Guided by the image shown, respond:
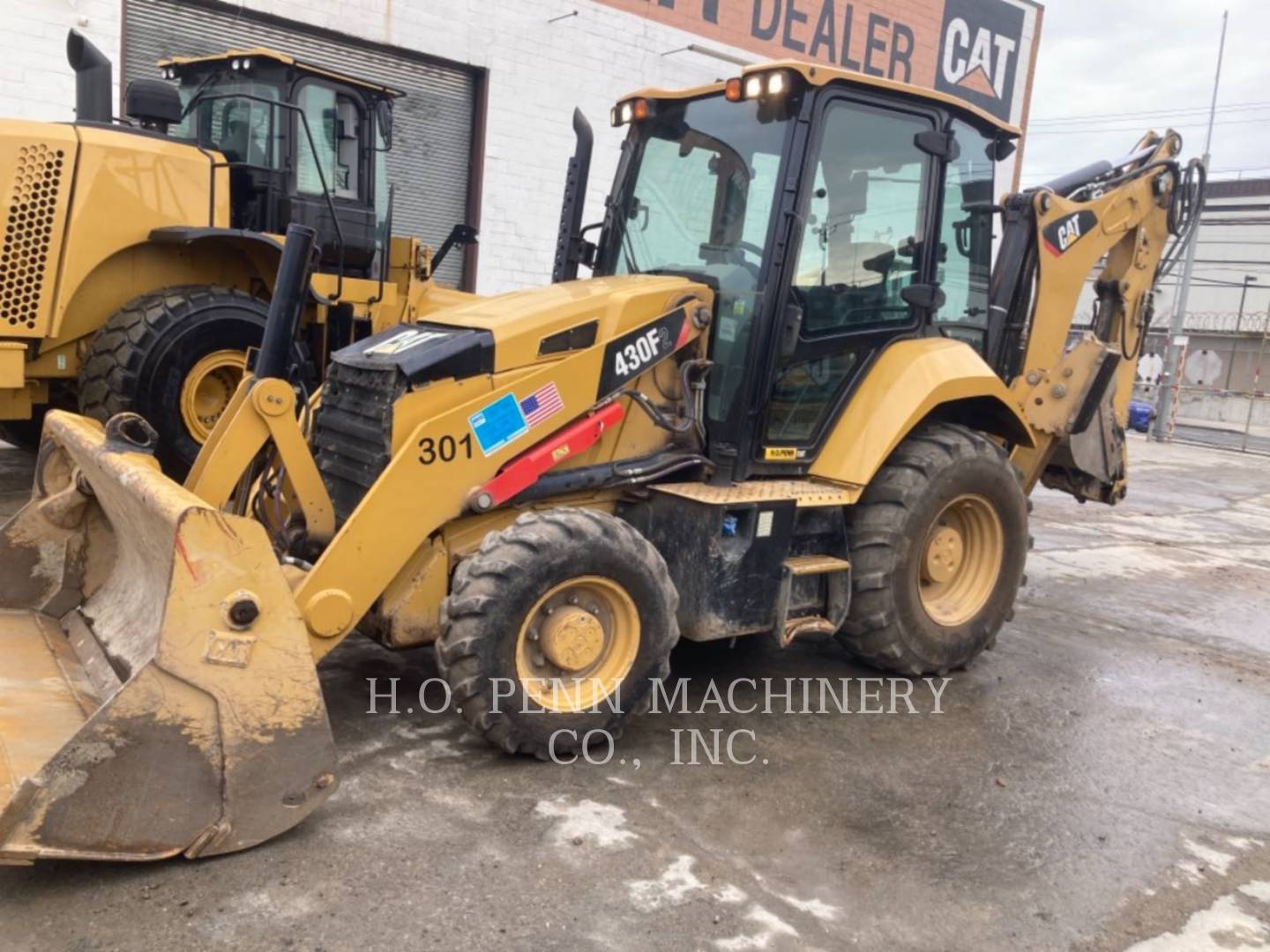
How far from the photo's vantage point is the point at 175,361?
663 cm

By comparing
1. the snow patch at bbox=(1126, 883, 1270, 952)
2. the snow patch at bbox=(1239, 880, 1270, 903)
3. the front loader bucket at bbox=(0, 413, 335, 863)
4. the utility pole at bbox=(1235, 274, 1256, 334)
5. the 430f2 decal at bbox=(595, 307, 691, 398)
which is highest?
the utility pole at bbox=(1235, 274, 1256, 334)

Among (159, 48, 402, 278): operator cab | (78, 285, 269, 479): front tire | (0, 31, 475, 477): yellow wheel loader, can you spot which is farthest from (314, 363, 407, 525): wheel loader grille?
(159, 48, 402, 278): operator cab

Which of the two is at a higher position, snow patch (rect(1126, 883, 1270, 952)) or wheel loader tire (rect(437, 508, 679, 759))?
wheel loader tire (rect(437, 508, 679, 759))

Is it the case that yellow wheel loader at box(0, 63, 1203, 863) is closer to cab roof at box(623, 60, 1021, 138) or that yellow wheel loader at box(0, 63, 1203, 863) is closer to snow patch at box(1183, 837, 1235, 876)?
cab roof at box(623, 60, 1021, 138)

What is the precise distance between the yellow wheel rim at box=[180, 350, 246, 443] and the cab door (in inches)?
148

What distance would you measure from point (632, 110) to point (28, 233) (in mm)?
Answer: 3759

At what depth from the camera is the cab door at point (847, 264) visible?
4535 mm

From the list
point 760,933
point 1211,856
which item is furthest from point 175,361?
point 1211,856

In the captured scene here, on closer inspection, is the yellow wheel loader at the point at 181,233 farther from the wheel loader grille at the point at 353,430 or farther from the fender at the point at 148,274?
the wheel loader grille at the point at 353,430

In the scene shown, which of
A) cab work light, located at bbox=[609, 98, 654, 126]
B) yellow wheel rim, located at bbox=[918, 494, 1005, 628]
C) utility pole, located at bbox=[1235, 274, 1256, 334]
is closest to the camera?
cab work light, located at bbox=[609, 98, 654, 126]

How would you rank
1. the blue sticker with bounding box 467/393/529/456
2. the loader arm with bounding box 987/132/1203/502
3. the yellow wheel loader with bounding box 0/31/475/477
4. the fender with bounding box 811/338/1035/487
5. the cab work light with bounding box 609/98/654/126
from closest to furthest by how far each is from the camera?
the blue sticker with bounding box 467/393/529/456, the fender with bounding box 811/338/1035/487, the cab work light with bounding box 609/98/654/126, the loader arm with bounding box 987/132/1203/502, the yellow wheel loader with bounding box 0/31/475/477

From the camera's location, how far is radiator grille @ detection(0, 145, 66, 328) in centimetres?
628

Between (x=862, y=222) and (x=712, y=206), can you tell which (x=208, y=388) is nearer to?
(x=712, y=206)

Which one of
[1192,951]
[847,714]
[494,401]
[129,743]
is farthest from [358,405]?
[1192,951]
